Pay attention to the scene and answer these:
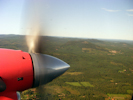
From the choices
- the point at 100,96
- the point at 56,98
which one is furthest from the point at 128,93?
the point at 56,98

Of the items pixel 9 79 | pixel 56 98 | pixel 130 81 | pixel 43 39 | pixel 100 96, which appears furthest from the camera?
pixel 130 81

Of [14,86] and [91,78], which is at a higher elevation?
[14,86]

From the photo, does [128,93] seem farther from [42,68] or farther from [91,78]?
[42,68]

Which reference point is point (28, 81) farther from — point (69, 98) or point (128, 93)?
point (128, 93)

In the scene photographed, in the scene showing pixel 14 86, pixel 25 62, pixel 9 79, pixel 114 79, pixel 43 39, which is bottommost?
pixel 114 79

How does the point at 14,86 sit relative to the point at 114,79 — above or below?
above

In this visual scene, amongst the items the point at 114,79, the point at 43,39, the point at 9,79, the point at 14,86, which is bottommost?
the point at 114,79

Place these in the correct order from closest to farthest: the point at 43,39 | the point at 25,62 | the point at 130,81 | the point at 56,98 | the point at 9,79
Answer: the point at 9,79
the point at 25,62
the point at 43,39
the point at 56,98
the point at 130,81

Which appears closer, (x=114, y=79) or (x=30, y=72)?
(x=30, y=72)

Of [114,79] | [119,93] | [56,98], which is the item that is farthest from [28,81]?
[114,79]
